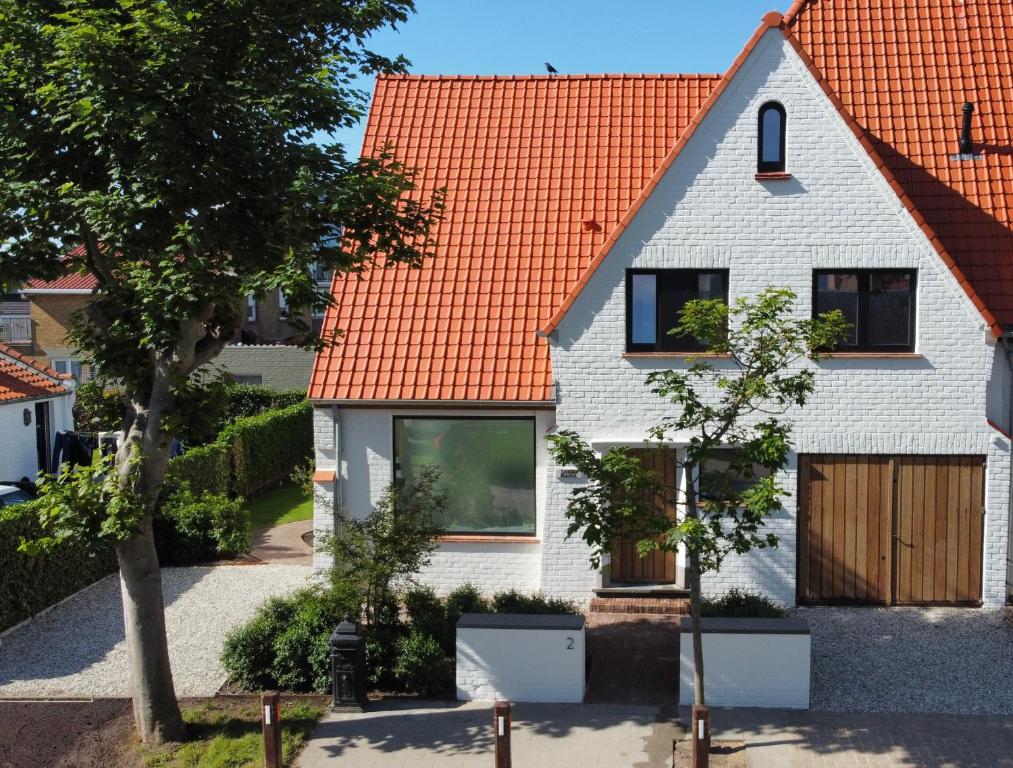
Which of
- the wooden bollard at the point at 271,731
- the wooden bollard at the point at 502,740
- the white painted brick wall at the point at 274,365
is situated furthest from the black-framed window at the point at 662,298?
the white painted brick wall at the point at 274,365

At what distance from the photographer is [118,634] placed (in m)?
14.3

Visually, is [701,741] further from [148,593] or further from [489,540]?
[489,540]

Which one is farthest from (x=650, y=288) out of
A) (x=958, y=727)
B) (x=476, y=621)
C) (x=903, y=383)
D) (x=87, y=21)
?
(x=87, y=21)

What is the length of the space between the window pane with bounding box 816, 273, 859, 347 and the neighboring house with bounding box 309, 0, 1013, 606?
39 mm

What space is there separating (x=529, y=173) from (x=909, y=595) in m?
8.98

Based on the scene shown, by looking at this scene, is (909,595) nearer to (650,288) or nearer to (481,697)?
(650,288)

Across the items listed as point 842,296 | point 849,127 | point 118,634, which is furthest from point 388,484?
point 849,127

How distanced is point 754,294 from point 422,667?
6.88 metres

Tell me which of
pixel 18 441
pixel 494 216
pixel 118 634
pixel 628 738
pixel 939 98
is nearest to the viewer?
pixel 628 738

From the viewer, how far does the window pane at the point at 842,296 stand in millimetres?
14531

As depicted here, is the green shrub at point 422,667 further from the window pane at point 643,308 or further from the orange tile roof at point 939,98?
the orange tile roof at point 939,98

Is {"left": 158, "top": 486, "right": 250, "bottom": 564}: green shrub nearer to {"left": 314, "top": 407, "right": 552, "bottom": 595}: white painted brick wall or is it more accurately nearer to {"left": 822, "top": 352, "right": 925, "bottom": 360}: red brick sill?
{"left": 314, "top": 407, "right": 552, "bottom": 595}: white painted brick wall

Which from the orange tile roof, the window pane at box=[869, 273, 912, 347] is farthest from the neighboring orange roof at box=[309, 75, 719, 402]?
the window pane at box=[869, 273, 912, 347]

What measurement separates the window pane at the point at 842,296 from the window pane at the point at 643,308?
2320mm
